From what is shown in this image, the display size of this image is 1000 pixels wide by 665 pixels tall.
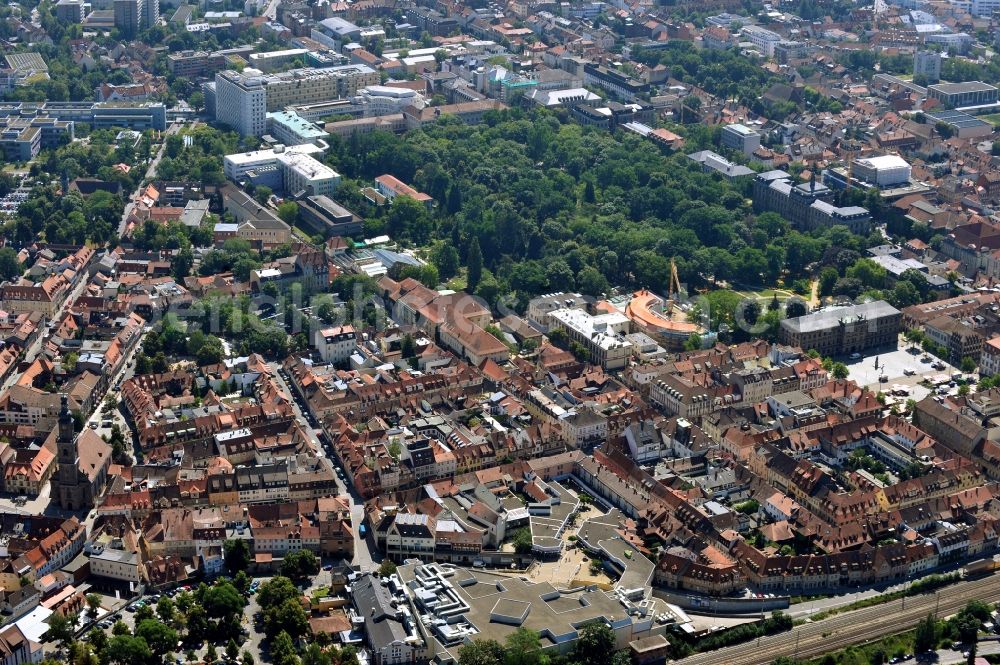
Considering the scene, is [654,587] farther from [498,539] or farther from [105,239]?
[105,239]

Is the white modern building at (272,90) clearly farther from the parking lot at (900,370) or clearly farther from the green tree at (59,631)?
the green tree at (59,631)

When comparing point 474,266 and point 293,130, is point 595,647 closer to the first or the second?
point 474,266

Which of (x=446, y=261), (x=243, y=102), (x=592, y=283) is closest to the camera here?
(x=592, y=283)

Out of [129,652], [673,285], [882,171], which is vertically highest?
[882,171]

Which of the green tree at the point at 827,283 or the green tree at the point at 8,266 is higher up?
the green tree at the point at 827,283

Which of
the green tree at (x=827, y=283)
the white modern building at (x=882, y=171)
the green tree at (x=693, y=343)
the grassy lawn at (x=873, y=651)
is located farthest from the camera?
the white modern building at (x=882, y=171)

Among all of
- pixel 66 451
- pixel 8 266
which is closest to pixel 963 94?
pixel 8 266

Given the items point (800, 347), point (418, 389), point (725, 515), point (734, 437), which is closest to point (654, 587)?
point (725, 515)

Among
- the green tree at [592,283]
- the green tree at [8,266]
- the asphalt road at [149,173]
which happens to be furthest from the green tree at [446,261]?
the green tree at [8,266]
